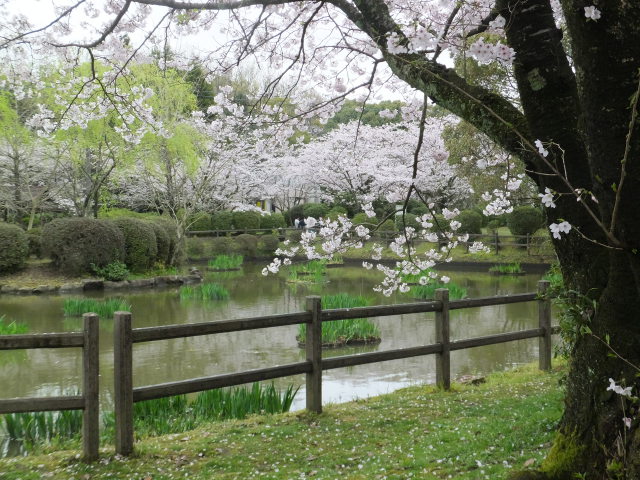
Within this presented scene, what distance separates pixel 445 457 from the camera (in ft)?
12.3

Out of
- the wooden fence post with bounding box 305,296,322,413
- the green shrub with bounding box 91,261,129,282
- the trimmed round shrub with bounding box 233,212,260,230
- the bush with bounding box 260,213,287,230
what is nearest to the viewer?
the wooden fence post with bounding box 305,296,322,413

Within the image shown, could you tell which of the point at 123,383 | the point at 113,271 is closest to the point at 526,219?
the point at 113,271

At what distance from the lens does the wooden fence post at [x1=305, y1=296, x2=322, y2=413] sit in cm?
501

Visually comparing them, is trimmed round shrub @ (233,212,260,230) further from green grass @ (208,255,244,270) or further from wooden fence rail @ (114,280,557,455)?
wooden fence rail @ (114,280,557,455)

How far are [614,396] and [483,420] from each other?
6.08 feet

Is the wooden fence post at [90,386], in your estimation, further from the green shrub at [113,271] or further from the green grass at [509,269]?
the green grass at [509,269]

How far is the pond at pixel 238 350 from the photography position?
7477 millimetres

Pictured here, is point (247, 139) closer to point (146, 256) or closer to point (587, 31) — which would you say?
point (146, 256)

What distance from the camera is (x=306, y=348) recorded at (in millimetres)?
5047

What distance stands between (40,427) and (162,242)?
15.4m

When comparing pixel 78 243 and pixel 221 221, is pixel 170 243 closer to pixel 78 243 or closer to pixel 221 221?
pixel 78 243

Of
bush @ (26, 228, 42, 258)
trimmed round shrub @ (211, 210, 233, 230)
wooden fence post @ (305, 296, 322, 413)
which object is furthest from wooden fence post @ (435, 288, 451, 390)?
trimmed round shrub @ (211, 210, 233, 230)

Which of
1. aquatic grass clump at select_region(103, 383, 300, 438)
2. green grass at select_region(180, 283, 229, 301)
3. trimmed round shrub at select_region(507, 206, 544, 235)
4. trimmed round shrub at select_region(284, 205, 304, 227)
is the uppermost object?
trimmed round shrub at select_region(284, 205, 304, 227)

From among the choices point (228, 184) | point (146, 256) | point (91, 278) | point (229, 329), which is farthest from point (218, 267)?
point (229, 329)
